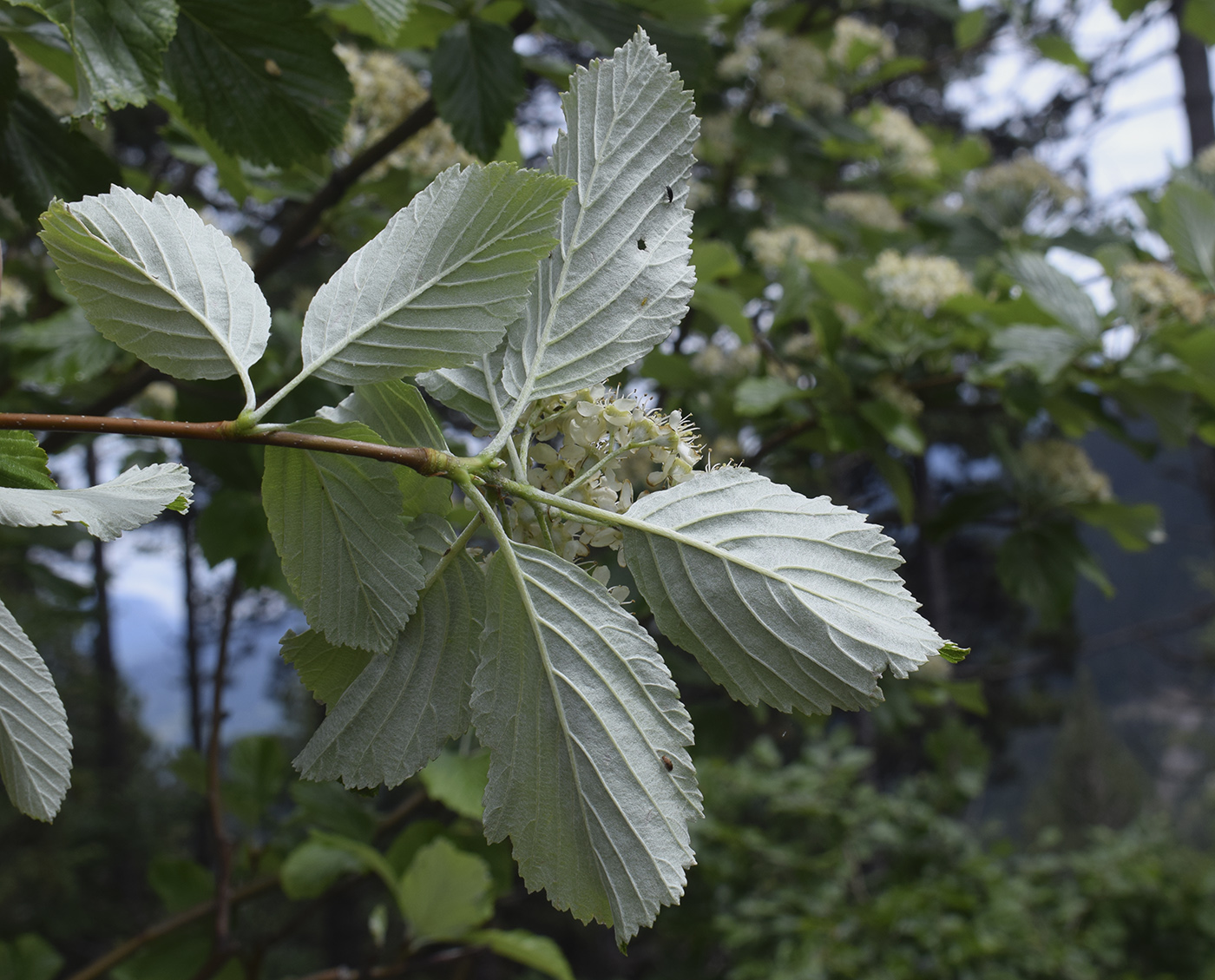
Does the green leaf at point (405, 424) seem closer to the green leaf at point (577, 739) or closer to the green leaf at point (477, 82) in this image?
the green leaf at point (577, 739)

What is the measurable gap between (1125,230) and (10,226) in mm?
2024

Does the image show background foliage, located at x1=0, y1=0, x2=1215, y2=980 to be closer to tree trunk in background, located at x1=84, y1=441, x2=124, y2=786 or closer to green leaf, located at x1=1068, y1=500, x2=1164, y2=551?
green leaf, located at x1=1068, y1=500, x2=1164, y2=551

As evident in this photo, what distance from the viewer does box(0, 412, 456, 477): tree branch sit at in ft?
1.08

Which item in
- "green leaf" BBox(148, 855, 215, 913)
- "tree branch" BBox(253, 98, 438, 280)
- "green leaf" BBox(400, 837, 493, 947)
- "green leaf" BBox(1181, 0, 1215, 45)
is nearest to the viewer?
"tree branch" BBox(253, 98, 438, 280)

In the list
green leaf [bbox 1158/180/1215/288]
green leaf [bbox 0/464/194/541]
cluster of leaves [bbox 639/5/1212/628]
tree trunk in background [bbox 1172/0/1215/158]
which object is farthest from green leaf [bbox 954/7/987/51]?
green leaf [bbox 0/464/194/541]

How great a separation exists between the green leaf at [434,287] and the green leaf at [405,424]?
0.07 feet

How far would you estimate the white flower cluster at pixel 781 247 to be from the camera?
1.70m

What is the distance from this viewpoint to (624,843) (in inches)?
13.7

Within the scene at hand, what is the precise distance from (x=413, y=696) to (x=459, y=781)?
71cm

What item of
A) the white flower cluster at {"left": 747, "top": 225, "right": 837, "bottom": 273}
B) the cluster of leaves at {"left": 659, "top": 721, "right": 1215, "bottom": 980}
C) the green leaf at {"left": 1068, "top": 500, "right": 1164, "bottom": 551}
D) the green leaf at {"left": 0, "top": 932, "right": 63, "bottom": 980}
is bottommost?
the cluster of leaves at {"left": 659, "top": 721, "right": 1215, "bottom": 980}

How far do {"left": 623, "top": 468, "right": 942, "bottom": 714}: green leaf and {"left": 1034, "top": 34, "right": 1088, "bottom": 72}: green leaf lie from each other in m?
2.07

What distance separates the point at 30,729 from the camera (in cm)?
36

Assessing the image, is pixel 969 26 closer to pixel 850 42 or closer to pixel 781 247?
pixel 850 42

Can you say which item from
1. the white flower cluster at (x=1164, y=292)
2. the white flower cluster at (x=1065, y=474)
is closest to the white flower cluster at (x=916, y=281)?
the white flower cluster at (x=1164, y=292)
